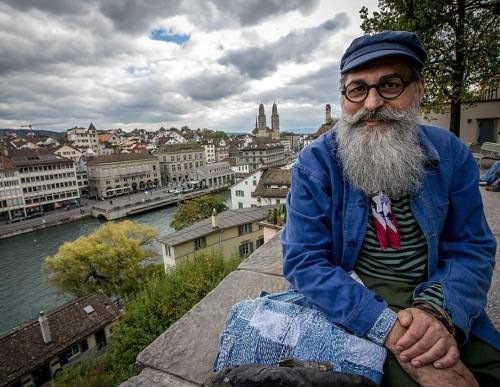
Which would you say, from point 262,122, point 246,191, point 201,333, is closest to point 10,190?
point 246,191

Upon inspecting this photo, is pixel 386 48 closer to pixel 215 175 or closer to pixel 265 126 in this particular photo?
pixel 215 175

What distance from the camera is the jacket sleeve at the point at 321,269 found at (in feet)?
3.49

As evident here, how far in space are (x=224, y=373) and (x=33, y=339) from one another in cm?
1454

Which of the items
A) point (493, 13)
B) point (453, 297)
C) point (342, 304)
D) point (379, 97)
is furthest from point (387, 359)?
point (493, 13)

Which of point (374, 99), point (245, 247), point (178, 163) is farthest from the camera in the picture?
point (178, 163)

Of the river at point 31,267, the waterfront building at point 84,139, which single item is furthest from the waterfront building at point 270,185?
the waterfront building at point 84,139

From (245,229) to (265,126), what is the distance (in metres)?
90.9

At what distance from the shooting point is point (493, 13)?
23.2ft

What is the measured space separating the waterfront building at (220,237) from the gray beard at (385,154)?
14.2m

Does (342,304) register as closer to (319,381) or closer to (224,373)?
(319,381)

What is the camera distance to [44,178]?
42000mm

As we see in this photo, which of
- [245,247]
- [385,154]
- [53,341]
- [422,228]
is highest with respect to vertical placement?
[385,154]

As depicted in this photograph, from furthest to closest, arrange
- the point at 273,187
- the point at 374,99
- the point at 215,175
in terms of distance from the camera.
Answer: the point at 215,175 → the point at 273,187 → the point at 374,99

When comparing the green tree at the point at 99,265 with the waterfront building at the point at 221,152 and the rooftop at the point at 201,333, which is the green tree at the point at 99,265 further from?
the waterfront building at the point at 221,152
